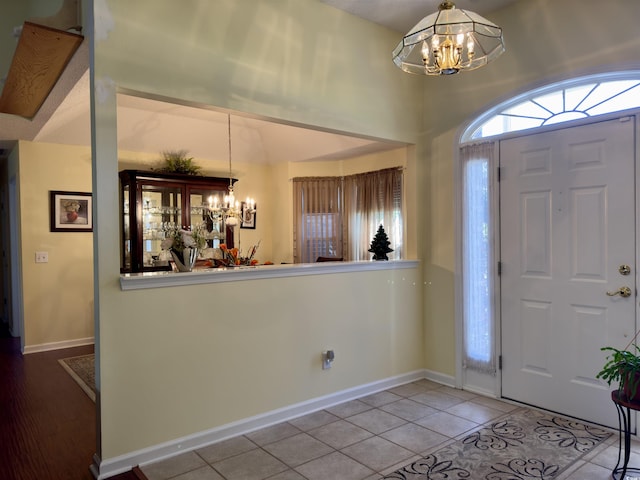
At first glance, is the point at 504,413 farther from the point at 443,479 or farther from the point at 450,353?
the point at 443,479

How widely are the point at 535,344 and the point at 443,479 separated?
1512mm

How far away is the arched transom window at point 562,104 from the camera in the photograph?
3.03 m

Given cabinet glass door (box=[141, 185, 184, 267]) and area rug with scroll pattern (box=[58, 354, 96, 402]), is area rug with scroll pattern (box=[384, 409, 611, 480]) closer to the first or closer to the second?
area rug with scroll pattern (box=[58, 354, 96, 402])

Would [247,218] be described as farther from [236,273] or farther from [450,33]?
[450,33]

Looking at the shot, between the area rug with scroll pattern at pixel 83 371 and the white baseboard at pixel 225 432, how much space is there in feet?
4.63

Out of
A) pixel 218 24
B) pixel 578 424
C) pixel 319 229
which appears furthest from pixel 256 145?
pixel 578 424

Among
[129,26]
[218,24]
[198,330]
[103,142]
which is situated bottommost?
[198,330]

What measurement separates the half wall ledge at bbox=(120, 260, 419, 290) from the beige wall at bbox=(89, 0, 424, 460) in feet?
0.17

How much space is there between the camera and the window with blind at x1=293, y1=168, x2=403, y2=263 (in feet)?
18.0

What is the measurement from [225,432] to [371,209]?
3.48 metres

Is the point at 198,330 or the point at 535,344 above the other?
the point at 198,330

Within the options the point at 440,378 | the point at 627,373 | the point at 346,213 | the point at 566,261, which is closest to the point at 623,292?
the point at 566,261

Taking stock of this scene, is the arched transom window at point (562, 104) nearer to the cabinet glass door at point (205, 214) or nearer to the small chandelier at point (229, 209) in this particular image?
the small chandelier at point (229, 209)

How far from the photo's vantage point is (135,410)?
2.64 meters
